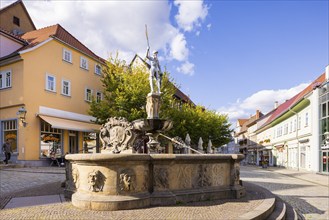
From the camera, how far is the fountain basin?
6.25 meters

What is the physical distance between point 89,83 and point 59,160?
8.88m

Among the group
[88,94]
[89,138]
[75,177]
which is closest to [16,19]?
[88,94]

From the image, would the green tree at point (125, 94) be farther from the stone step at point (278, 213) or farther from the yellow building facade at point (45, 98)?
the stone step at point (278, 213)

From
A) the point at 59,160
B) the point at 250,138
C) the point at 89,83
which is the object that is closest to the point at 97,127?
the point at 89,83

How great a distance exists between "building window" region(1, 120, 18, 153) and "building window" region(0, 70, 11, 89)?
2647mm

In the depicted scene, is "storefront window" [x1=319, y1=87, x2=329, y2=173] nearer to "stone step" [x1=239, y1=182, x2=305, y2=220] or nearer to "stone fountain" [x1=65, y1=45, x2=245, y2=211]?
"stone step" [x1=239, y1=182, x2=305, y2=220]

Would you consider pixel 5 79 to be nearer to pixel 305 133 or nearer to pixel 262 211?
pixel 262 211

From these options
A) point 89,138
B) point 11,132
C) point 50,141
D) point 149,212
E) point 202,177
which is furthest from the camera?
point 89,138

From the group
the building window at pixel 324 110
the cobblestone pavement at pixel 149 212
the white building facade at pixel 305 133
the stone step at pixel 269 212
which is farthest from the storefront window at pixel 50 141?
the building window at pixel 324 110

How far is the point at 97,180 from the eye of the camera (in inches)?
248

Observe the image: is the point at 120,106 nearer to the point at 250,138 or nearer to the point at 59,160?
the point at 59,160

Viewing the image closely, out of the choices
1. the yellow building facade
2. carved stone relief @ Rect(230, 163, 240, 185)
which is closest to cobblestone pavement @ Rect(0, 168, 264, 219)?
carved stone relief @ Rect(230, 163, 240, 185)

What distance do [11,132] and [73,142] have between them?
17.4ft

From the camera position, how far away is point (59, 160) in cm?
2259
